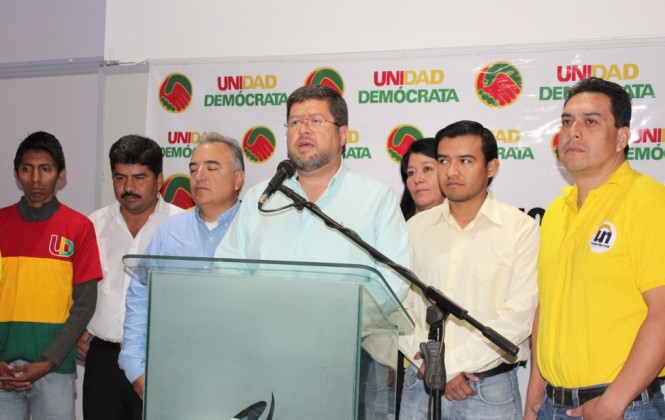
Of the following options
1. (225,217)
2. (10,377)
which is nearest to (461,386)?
(225,217)

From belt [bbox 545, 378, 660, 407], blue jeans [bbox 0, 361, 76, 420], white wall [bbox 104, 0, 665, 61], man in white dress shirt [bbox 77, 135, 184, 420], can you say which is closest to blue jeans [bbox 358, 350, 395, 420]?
belt [bbox 545, 378, 660, 407]

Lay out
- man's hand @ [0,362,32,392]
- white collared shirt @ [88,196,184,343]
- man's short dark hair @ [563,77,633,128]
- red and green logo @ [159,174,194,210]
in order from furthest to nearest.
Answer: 1. red and green logo @ [159,174,194,210]
2. white collared shirt @ [88,196,184,343]
3. man's hand @ [0,362,32,392]
4. man's short dark hair @ [563,77,633,128]

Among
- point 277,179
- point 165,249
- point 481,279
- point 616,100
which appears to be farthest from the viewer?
point 165,249

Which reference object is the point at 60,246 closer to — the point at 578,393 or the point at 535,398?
the point at 535,398

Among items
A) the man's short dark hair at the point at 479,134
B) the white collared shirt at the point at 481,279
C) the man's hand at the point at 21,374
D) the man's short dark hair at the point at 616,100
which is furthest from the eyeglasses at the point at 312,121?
the man's hand at the point at 21,374

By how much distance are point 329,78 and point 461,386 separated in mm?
2011

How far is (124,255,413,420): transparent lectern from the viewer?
1.45 metres

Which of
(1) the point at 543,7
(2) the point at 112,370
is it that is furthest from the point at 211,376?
(1) the point at 543,7

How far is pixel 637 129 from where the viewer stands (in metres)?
3.28

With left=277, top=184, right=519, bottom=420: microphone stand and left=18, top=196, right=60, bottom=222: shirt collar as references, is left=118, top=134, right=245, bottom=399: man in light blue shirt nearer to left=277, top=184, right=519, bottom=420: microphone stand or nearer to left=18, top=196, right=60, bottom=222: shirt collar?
left=18, top=196, right=60, bottom=222: shirt collar

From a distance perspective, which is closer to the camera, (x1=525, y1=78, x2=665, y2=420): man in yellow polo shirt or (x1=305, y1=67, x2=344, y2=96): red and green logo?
(x1=525, y1=78, x2=665, y2=420): man in yellow polo shirt

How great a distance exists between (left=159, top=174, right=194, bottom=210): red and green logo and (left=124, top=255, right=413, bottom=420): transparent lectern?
93.6 inches

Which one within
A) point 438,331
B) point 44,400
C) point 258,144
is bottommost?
point 44,400

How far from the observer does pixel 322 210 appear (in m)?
2.43
